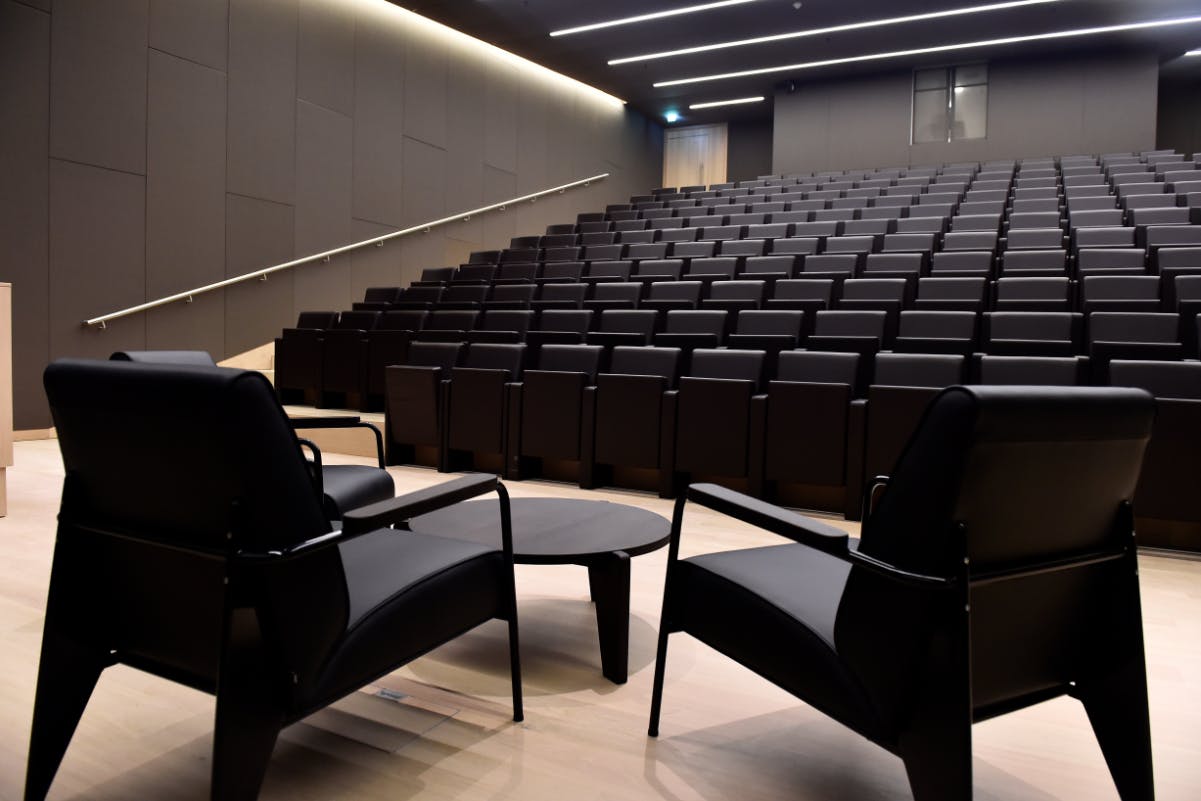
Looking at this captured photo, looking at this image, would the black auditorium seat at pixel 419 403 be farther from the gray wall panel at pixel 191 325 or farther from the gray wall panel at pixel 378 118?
the gray wall panel at pixel 378 118

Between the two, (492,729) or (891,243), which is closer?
(492,729)

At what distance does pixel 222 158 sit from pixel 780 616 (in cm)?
263

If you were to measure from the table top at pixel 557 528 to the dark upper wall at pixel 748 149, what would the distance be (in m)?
4.49

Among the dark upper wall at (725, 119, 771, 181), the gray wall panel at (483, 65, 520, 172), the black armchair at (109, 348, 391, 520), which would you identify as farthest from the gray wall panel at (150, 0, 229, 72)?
the dark upper wall at (725, 119, 771, 181)

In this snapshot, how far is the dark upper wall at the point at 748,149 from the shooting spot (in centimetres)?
498

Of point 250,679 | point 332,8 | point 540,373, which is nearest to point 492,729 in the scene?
point 250,679

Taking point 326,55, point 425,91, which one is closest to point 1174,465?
point 326,55

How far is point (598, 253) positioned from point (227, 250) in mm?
1252

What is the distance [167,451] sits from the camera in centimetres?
44

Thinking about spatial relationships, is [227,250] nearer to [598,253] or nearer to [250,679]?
[598,253]

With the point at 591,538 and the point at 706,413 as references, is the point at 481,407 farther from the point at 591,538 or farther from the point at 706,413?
the point at 591,538

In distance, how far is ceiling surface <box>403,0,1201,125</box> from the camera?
3.25m

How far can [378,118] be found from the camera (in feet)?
10.2

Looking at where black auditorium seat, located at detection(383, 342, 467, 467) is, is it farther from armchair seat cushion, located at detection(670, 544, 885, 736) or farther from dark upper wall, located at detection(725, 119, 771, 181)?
dark upper wall, located at detection(725, 119, 771, 181)
